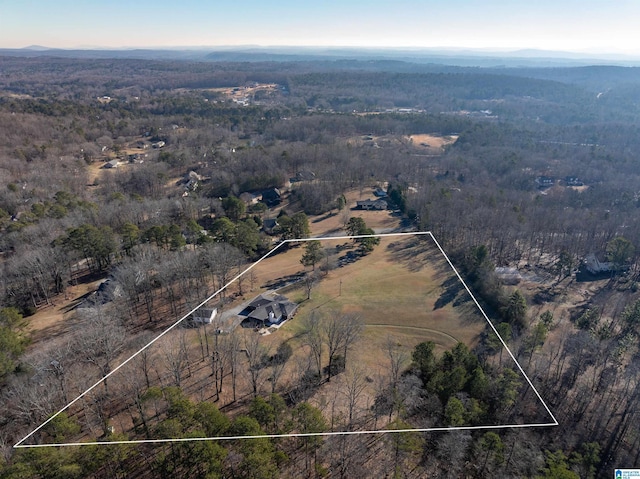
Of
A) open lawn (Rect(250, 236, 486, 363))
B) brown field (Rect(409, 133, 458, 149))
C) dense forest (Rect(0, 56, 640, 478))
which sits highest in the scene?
open lawn (Rect(250, 236, 486, 363))

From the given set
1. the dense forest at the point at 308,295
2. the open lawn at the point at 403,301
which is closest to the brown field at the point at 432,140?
the dense forest at the point at 308,295

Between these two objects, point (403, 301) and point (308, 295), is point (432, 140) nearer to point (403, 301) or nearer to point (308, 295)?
point (308, 295)

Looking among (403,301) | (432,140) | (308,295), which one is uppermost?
(403,301)

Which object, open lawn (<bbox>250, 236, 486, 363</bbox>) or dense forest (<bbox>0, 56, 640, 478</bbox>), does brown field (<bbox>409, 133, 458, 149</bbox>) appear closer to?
dense forest (<bbox>0, 56, 640, 478</bbox>)

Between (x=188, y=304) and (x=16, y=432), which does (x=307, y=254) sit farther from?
(x=16, y=432)

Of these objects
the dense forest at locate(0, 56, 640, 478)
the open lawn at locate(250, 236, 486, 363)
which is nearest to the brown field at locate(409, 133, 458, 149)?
the dense forest at locate(0, 56, 640, 478)

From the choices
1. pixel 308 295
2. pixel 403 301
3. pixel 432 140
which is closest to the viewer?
pixel 403 301

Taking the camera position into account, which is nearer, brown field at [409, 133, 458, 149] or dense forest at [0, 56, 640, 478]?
dense forest at [0, 56, 640, 478]

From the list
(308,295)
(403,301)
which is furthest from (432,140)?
(403,301)

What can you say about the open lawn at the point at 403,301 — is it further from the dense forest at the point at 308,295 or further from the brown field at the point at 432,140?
the brown field at the point at 432,140
